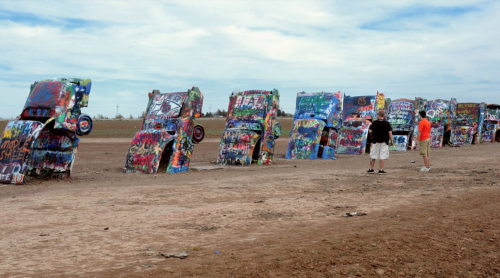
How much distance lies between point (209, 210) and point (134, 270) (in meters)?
2.97

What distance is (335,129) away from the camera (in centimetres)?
1917

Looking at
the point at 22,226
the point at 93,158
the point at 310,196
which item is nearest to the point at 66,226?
the point at 22,226

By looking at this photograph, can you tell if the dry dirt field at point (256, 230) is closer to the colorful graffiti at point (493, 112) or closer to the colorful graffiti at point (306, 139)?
the colorful graffiti at point (306, 139)

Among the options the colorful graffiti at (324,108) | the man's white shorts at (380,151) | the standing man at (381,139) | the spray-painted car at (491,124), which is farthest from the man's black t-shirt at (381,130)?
the spray-painted car at (491,124)

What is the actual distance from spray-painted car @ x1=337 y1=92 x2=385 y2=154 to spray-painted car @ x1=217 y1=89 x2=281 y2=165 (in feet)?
24.4

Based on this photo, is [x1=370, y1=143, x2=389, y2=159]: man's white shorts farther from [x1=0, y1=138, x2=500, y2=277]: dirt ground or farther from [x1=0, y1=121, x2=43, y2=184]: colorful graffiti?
[x1=0, y1=121, x2=43, y2=184]: colorful graffiti

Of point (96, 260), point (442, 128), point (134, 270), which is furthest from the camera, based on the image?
point (442, 128)

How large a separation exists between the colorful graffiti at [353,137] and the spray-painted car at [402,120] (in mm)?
2320

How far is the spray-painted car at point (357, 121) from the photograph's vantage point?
2270 centimetres

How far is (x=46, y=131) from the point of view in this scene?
38.8 feet

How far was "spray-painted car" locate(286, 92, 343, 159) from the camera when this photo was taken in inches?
736

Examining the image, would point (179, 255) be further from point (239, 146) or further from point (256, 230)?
point (239, 146)

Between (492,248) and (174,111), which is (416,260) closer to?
(492,248)

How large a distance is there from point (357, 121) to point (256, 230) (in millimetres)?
18239
